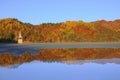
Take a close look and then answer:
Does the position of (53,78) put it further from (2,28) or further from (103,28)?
(103,28)

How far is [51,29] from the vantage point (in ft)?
271

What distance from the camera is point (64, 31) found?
78688mm

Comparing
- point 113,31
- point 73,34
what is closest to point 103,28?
point 113,31

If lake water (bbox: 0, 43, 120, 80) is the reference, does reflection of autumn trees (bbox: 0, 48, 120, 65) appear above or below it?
below

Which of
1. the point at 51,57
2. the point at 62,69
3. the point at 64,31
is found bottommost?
the point at 51,57

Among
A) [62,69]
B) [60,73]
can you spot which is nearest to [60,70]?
[62,69]

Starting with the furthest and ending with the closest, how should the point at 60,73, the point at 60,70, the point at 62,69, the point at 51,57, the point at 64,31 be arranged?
the point at 64,31 → the point at 51,57 → the point at 62,69 → the point at 60,70 → the point at 60,73

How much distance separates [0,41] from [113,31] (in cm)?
3956

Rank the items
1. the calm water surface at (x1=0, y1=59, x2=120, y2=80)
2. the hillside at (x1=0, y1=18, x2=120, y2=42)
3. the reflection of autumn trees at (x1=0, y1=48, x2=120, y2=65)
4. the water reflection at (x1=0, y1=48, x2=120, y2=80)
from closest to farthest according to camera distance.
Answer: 1. the calm water surface at (x1=0, y1=59, x2=120, y2=80)
2. the water reflection at (x1=0, y1=48, x2=120, y2=80)
3. the reflection of autumn trees at (x1=0, y1=48, x2=120, y2=65)
4. the hillside at (x1=0, y1=18, x2=120, y2=42)

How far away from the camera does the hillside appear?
6819cm

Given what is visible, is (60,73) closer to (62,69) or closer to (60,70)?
(60,70)

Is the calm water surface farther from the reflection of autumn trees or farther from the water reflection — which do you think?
the reflection of autumn trees

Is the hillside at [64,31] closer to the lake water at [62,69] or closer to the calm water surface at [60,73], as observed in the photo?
the lake water at [62,69]

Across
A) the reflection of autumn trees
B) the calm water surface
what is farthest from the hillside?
the calm water surface
